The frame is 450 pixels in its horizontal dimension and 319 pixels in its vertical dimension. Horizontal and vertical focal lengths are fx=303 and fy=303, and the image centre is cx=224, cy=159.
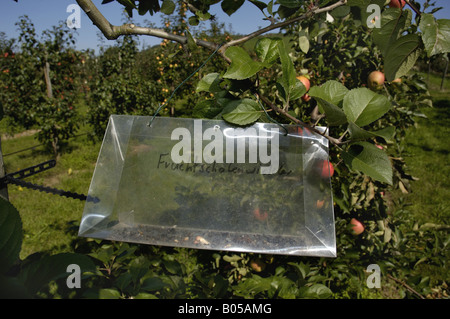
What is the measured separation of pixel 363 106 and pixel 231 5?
0.38 m

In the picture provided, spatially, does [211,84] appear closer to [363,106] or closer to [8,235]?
[363,106]

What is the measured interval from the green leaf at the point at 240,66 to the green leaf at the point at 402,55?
271 mm

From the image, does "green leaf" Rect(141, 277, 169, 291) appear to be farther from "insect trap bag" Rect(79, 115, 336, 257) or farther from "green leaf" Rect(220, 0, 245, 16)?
"green leaf" Rect(220, 0, 245, 16)

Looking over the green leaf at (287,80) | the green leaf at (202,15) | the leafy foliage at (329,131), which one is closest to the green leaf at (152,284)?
the leafy foliage at (329,131)

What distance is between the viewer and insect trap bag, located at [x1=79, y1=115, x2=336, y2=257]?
632 mm

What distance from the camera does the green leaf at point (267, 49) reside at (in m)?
0.62

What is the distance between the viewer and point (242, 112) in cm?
64

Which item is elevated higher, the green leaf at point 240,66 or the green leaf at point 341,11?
the green leaf at point 341,11

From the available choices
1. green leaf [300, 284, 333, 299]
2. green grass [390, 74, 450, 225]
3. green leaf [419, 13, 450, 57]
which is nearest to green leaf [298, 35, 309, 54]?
green leaf [419, 13, 450, 57]

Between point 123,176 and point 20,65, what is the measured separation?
6666 mm

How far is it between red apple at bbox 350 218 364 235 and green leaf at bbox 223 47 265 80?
1.39 m

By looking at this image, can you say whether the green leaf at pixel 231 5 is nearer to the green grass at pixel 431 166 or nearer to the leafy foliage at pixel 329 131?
the leafy foliage at pixel 329 131
